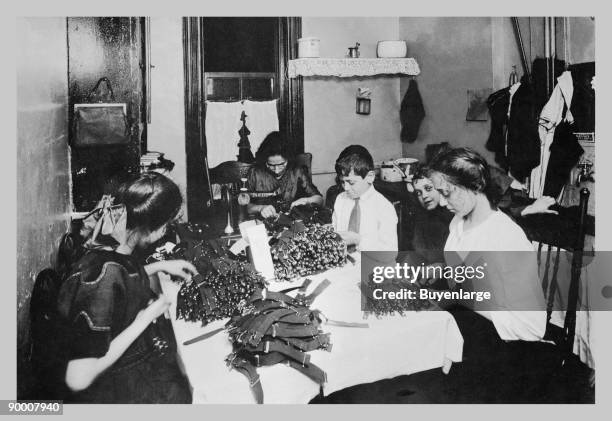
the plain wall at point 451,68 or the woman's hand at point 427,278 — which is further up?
the plain wall at point 451,68

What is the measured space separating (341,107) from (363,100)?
0.13 metres

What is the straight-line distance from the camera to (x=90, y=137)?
128 inches

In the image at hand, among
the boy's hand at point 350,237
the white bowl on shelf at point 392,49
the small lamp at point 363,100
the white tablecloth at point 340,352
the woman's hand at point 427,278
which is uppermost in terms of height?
the white bowl on shelf at point 392,49

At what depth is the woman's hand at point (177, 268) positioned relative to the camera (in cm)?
328

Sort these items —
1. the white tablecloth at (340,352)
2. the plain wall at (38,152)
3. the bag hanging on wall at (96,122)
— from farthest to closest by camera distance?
the bag hanging on wall at (96,122)
the plain wall at (38,152)
the white tablecloth at (340,352)

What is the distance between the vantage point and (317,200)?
3.41m

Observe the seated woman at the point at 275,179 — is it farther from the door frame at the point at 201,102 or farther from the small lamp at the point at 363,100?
the small lamp at the point at 363,100

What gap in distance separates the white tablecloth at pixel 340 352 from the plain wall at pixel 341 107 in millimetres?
666

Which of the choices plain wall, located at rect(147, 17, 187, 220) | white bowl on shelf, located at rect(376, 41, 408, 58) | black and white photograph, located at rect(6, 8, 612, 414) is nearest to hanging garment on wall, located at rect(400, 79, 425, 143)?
black and white photograph, located at rect(6, 8, 612, 414)

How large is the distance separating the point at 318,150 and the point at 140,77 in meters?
1.00

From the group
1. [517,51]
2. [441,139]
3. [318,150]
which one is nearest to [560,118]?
[517,51]

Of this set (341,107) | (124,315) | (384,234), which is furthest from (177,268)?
(341,107)

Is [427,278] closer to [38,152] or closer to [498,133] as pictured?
[498,133]

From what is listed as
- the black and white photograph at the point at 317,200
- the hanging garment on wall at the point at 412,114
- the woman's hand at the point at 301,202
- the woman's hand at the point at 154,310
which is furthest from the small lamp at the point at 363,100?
the woman's hand at the point at 154,310
